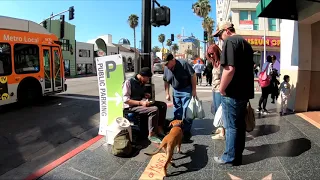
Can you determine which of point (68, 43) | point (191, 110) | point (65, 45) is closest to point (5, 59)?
point (191, 110)

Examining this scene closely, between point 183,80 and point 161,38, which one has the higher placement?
point 161,38

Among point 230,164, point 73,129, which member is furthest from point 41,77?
point 230,164

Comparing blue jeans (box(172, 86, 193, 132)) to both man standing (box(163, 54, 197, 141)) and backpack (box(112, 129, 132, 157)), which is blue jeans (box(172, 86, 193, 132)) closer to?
man standing (box(163, 54, 197, 141))

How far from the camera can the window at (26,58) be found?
32.2 feet

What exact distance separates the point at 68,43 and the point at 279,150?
3746cm

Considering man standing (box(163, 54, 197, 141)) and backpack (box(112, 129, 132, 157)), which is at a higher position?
man standing (box(163, 54, 197, 141))

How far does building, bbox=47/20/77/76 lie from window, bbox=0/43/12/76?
28837 millimetres

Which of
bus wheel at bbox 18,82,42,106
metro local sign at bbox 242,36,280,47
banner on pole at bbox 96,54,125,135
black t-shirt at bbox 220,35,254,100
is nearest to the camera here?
black t-shirt at bbox 220,35,254,100

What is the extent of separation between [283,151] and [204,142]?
131cm

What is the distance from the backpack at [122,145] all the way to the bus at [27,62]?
251 inches

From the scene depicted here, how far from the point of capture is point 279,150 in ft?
14.5

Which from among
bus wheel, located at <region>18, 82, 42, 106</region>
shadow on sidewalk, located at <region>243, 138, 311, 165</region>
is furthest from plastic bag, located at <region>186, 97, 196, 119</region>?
bus wheel, located at <region>18, 82, 42, 106</region>

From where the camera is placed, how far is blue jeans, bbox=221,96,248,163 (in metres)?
3.69

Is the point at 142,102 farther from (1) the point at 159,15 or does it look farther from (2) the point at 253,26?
(2) the point at 253,26
